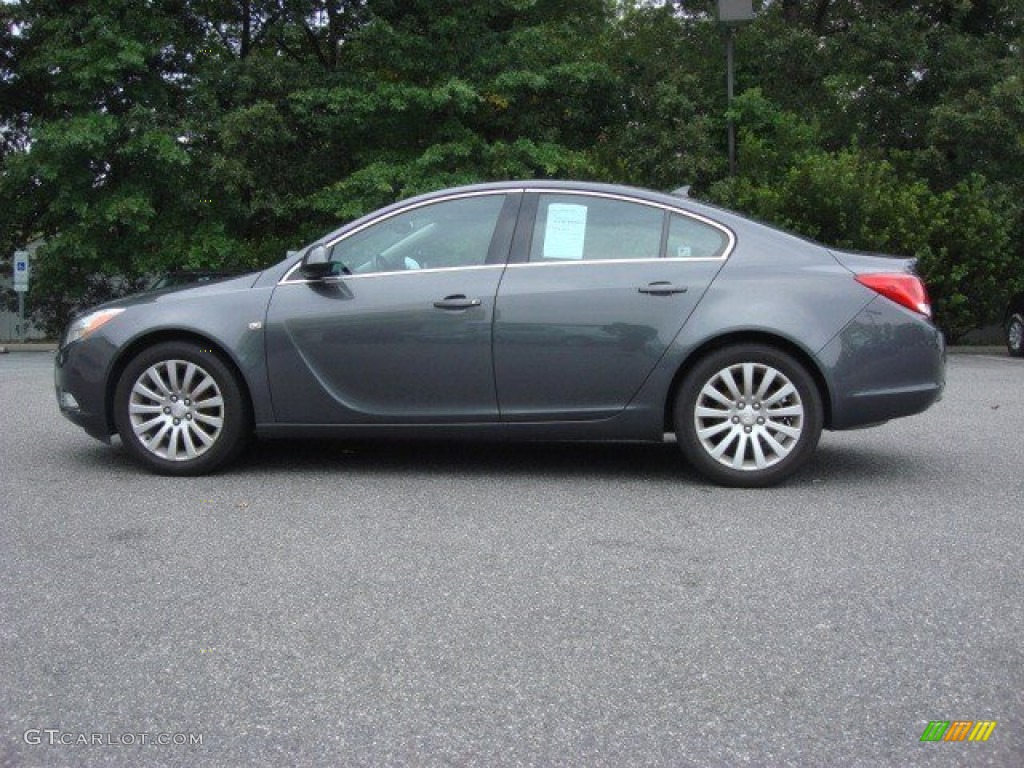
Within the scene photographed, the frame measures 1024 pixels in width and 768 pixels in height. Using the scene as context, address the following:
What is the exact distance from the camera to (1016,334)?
17266 millimetres

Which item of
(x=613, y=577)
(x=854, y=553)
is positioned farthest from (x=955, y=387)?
(x=613, y=577)

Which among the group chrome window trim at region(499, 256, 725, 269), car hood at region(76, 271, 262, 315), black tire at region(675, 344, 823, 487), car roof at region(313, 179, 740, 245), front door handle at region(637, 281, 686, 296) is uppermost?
car roof at region(313, 179, 740, 245)

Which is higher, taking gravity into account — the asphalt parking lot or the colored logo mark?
the asphalt parking lot

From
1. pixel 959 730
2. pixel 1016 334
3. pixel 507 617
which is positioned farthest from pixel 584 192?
pixel 1016 334

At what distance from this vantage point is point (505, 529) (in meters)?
4.82

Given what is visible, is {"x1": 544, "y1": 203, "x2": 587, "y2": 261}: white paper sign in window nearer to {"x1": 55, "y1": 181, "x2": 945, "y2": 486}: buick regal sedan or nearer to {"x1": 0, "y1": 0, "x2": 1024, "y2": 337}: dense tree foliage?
{"x1": 55, "y1": 181, "x2": 945, "y2": 486}: buick regal sedan

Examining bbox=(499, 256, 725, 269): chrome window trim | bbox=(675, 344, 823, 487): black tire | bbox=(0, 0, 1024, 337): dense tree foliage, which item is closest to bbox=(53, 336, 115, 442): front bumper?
bbox=(499, 256, 725, 269): chrome window trim

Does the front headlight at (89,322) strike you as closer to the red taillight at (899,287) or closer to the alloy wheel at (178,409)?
the alloy wheel at (178,409)

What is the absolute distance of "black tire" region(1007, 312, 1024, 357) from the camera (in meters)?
17.2

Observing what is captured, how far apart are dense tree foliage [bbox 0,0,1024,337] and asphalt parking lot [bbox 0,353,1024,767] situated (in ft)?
50.0

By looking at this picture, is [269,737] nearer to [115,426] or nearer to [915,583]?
[915,583]

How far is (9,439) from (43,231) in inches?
785

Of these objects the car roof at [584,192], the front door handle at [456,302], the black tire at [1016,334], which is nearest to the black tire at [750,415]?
the car roof at [584,192]

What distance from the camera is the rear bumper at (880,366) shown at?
5.62 meters
